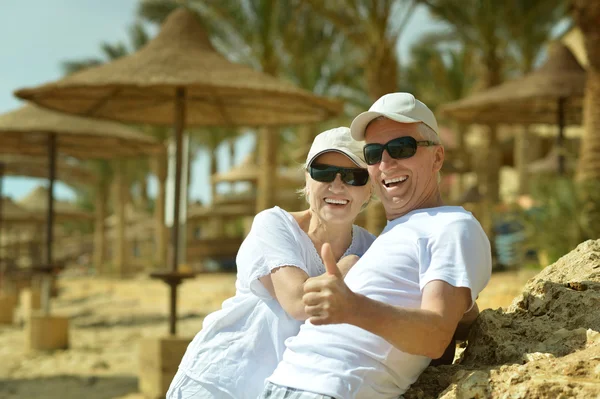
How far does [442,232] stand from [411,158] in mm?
338

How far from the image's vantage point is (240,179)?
2152cm

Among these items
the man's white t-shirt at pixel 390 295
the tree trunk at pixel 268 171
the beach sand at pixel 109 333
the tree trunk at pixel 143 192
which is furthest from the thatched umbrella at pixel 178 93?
the tree trunk at pixel 143 192

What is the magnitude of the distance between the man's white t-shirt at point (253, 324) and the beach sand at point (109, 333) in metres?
4.69

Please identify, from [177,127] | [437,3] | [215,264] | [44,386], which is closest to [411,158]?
[177,127]

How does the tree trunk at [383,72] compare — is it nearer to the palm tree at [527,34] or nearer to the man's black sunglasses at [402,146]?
the palm tree at [527,34]

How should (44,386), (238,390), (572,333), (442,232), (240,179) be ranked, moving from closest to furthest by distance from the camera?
(442,232)
(572,333)
(238,390)
(44,386)
(240,179)

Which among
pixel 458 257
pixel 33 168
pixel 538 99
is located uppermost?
pixel 538 99

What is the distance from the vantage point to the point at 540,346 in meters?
2.20

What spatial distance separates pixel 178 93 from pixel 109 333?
572 centimetres

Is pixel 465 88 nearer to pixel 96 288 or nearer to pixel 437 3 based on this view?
pixel 437 3

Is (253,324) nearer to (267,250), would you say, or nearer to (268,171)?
(267,250)

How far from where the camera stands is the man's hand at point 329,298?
1741 millimetres

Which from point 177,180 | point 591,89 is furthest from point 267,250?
point 591,89

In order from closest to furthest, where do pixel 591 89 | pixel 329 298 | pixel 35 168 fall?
pixel 329 298 < pixel 591 89 < pixel 35 168
